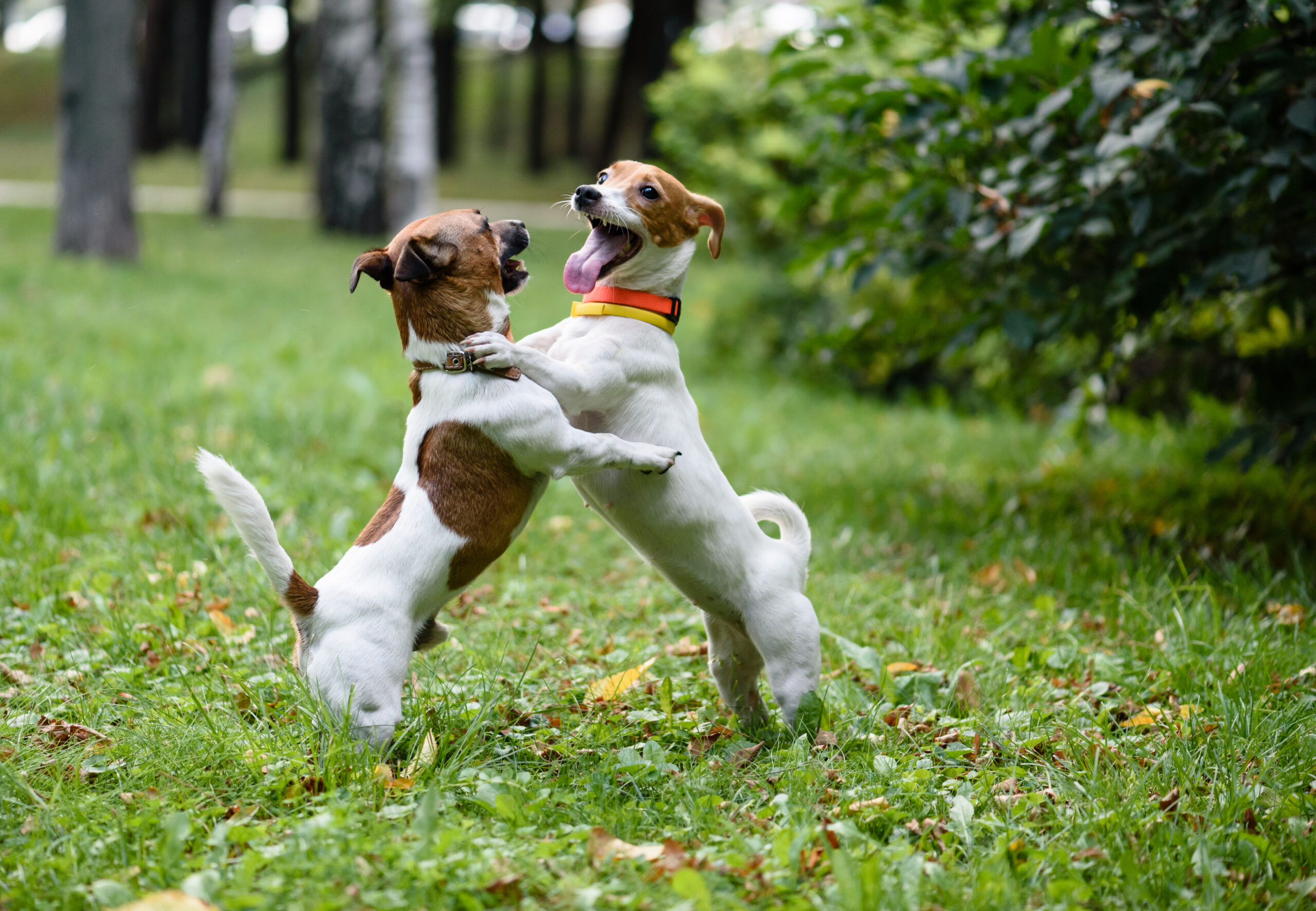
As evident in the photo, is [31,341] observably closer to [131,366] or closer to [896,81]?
[131,366]

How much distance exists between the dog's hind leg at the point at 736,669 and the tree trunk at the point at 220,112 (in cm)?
1736

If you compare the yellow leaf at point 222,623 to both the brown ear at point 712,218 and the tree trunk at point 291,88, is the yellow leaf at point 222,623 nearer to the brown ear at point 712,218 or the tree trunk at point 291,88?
the brown ear at point 712,218

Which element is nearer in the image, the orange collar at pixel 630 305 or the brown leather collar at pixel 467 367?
the brown leather collar at pixel 467 367

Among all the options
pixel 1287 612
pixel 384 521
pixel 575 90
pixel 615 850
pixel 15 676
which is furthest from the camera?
pixel 575 90

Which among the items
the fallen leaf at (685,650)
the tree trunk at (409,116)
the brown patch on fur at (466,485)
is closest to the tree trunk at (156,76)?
the tree trunk at (409,116)

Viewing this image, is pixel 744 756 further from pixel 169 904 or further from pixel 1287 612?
pixel 1287 612

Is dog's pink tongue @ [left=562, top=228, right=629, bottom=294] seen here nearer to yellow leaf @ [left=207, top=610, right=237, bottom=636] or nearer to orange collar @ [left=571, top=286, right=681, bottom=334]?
orange collar @ [left=571, top=286, right=681, bottom=334]

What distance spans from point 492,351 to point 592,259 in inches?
15.9

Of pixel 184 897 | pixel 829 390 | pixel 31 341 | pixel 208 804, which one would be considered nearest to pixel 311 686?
pixel 208 804

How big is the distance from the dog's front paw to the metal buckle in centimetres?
44

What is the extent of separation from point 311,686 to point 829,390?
7.53 meters

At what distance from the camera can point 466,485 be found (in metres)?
2.57

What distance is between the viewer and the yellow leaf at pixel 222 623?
3.46 metres

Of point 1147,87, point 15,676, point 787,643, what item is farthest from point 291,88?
→ point 787,643
